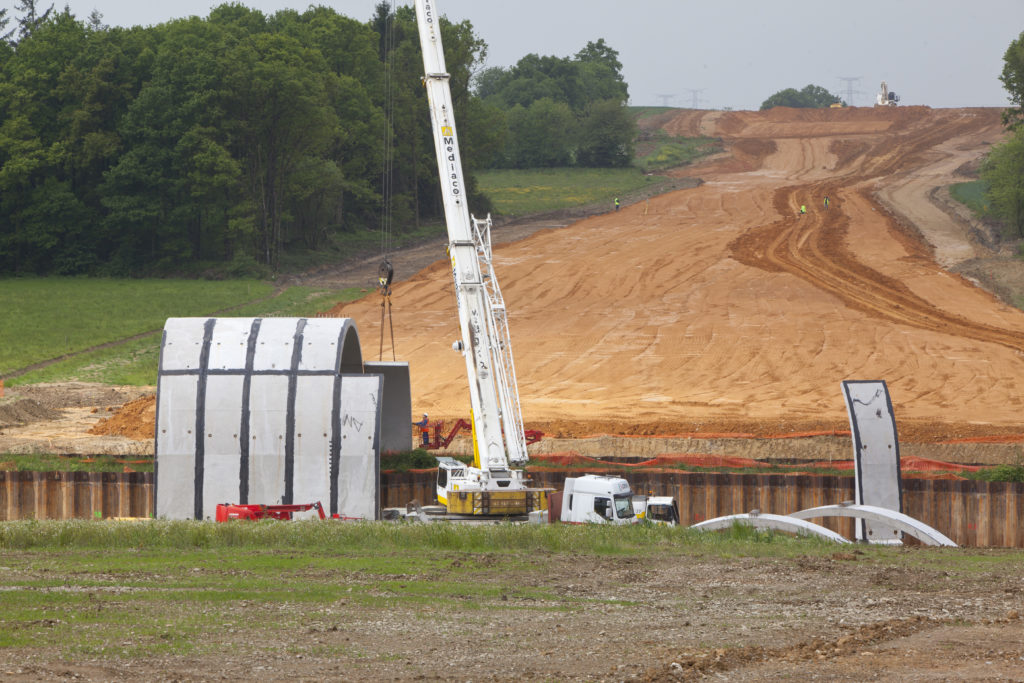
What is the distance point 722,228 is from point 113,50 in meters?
40.8

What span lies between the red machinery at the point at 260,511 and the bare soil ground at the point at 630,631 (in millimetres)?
7143

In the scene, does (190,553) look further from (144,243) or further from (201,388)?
(144,243)

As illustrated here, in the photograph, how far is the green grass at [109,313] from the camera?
49156mm

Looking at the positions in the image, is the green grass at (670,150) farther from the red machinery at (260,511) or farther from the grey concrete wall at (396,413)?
the red machinery at (260,511)

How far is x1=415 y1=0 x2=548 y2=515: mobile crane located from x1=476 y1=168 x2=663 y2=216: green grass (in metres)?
63.9

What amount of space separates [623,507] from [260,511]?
7121mm

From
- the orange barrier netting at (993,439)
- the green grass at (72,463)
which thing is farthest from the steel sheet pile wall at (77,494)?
the orange barrier netting at (993,439)

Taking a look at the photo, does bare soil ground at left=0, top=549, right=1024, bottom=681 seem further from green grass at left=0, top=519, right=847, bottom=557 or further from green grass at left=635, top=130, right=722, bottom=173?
green grass at left=635, top=130, right=722, bottom=173

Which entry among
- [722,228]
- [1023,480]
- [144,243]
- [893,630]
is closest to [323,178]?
[144,243]

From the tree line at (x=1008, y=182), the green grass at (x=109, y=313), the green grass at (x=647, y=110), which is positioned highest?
the green grass at (x=647, y=110)

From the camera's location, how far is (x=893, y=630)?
12.7 meters

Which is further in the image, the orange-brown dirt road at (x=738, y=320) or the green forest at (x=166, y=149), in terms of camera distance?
the green forest at (x=166, y=149)

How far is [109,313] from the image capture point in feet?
201

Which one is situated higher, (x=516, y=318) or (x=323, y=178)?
(x=323, y=178)
